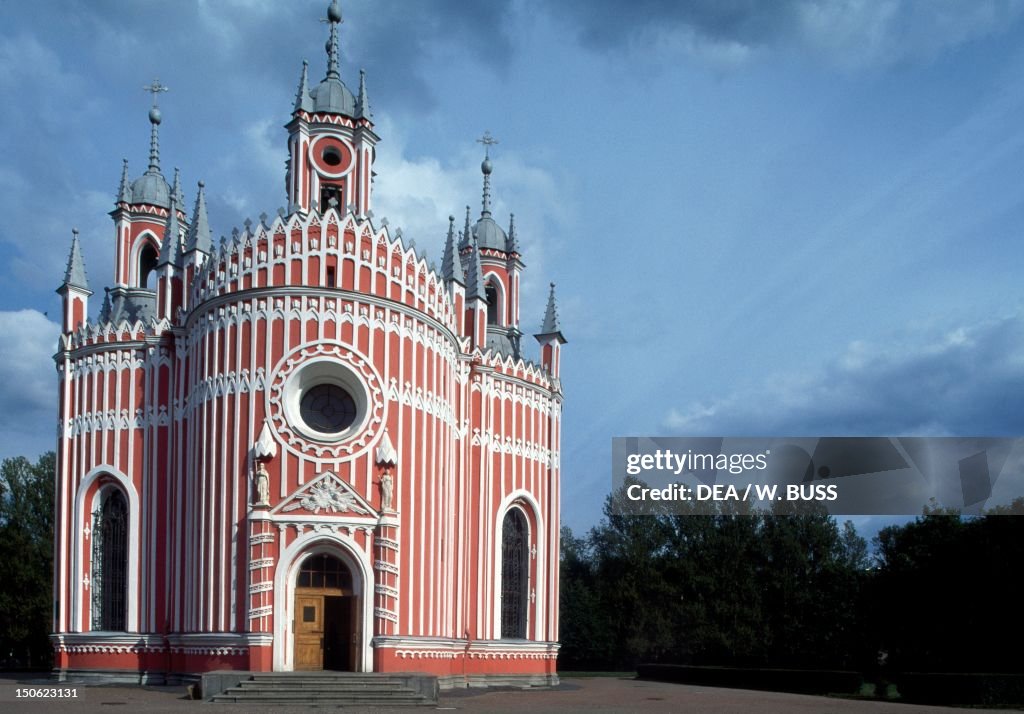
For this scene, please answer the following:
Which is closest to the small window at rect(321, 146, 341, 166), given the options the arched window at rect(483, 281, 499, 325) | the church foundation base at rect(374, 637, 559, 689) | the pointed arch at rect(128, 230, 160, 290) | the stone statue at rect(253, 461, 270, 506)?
the pointed arch at rect(128, 230, 160, 290)

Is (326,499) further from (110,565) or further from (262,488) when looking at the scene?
(110,565)

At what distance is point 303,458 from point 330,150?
12267 millimetres

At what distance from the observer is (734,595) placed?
234ft

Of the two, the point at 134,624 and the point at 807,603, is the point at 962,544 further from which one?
the point at 134,624

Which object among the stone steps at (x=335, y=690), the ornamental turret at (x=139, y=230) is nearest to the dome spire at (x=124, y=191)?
the ornamental turret at (x=139, y=230)

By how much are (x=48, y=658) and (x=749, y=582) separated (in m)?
41.0

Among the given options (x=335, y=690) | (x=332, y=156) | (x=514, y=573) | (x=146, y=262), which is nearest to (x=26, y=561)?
(x=146, y=262)

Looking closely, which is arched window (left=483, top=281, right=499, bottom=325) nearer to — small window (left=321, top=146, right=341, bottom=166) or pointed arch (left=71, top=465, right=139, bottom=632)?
small window (left=321, top=146, right=341, bottom=166)

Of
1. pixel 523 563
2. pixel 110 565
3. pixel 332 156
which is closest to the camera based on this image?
pixel 110 565

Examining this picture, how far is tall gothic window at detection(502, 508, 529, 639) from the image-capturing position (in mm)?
44562

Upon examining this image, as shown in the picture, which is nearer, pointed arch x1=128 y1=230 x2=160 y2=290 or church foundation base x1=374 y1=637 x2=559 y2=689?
church foundation base x1=374 y1=637 x2=559 y2=689

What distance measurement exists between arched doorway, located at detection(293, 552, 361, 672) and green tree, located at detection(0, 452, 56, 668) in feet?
102

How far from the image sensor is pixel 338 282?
3672 centimetres

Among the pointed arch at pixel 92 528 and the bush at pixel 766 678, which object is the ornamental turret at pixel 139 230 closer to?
the pointed arch at pixel 92 528
